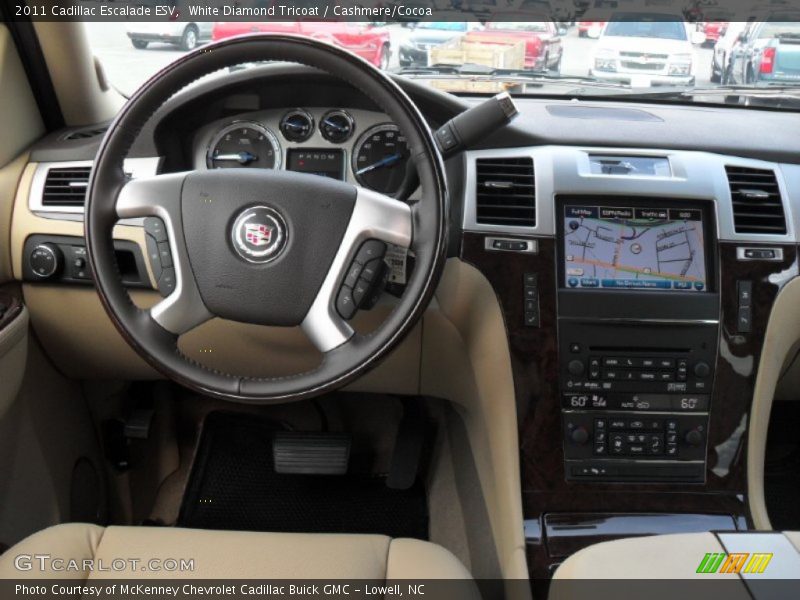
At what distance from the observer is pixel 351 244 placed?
1.24 metres

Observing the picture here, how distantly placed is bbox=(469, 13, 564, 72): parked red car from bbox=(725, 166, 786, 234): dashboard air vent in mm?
446

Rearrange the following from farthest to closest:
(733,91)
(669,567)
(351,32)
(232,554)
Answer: (733,91) → (351,32) → (232,554) → (669,567)

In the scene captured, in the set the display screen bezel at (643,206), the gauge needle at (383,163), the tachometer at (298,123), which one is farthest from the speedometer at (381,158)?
A: the display screen bezel at (643,206)

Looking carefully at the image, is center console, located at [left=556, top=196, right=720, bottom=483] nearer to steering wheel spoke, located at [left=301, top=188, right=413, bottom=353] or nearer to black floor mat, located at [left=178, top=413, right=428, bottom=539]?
steering wheel spoke, located at [left=301, top=188, right=413, bottom=353]

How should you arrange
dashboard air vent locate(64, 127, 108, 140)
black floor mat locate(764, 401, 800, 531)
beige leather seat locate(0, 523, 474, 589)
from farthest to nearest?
1. black floor mat locate(764, 401, 800, 531)
2. dashboard air vent locate(64, 127, 108, 140)
3. beige leather seat locate(0, 523, 474, 589)

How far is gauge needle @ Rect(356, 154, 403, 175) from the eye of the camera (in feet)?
5.33

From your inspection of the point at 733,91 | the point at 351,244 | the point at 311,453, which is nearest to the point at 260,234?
the point at 351,244

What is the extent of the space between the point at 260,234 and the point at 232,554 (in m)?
0.52

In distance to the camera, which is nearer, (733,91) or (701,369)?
(701,369)

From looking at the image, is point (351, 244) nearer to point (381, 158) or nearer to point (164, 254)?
point (164, 254)

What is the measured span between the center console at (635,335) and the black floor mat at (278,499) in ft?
2.21

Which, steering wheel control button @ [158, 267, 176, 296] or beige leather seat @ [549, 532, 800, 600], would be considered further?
steering wheel control button @ [158, 267, 176, 296]

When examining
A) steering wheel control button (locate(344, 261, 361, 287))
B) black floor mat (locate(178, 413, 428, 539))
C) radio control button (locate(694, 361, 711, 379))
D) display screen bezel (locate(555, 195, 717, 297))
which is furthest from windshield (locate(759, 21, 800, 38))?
black floor mat (locate(178, 413, 428, 539))

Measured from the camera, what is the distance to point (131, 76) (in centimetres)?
185
